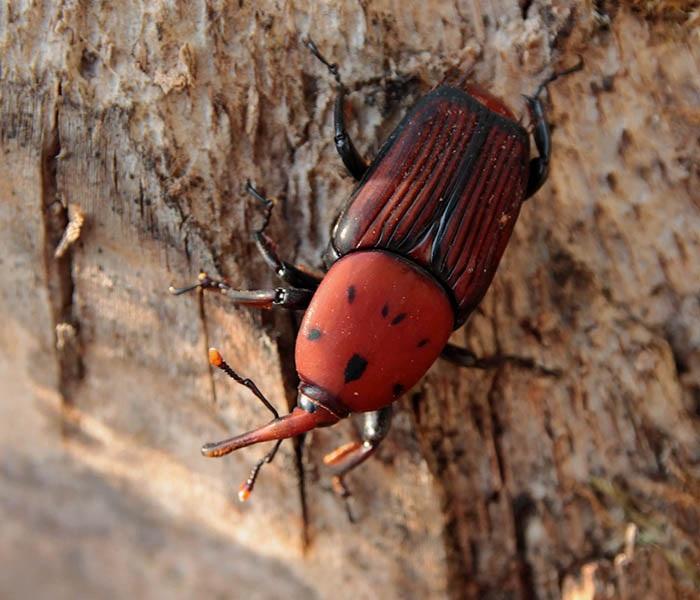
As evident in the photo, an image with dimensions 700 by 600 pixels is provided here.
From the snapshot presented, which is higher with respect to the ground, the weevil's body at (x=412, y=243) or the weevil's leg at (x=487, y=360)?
the weevil's body at (x=412, y=243)

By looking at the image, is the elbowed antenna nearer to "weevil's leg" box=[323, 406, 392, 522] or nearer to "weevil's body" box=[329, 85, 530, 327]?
"weevil's leg" box=[323, 406, 392, 522]

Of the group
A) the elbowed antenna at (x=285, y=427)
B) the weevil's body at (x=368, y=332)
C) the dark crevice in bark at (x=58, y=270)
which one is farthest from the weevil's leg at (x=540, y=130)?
the dark crevice in bark at (x=58, y=270)

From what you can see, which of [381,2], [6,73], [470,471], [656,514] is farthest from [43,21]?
[656,514]

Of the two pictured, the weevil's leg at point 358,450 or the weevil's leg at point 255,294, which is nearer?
the weevil's leg at point 255,294

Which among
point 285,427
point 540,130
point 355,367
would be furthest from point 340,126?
point 285,427

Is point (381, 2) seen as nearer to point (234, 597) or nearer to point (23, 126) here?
point (23, 126)

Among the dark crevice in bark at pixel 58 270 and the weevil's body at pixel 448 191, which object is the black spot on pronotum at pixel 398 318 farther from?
the dark crevice in bark at pixel 58 270
